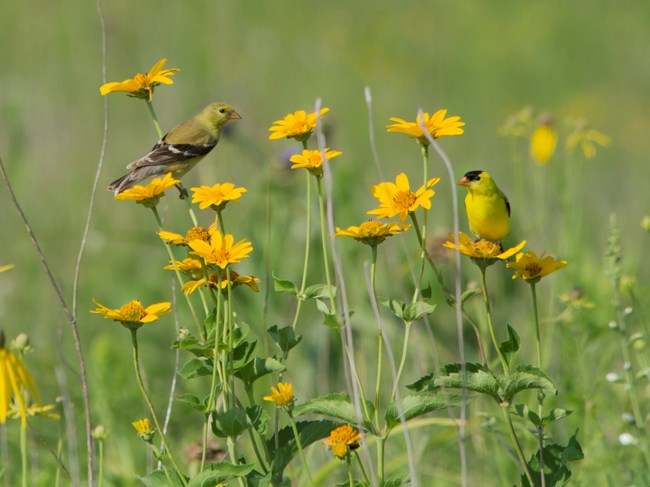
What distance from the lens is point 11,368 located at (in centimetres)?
181

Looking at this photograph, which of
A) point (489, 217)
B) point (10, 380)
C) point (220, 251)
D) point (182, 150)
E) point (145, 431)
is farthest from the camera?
point (182, 150)

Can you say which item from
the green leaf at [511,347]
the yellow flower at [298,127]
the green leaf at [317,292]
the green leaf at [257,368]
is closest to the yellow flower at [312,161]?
the yellow flower at [298,127]

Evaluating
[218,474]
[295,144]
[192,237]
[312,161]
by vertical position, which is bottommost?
[295,144]

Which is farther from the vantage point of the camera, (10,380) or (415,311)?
(415,311)

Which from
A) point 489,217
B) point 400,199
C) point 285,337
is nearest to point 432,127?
point 400,199

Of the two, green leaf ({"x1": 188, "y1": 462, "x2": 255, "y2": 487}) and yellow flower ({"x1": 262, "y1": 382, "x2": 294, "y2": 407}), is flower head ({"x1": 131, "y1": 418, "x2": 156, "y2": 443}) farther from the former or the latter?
yellow flower ({"x1": 262, "y1": 382, "x2": 294, "y2": 407})

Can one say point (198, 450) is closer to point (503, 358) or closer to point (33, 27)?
point (503, 358)

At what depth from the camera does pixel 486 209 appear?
2357mm

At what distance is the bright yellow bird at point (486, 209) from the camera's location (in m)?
2.32

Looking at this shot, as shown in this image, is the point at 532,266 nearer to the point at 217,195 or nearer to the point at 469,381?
the point at 469,381

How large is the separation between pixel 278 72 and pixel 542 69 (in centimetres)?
274

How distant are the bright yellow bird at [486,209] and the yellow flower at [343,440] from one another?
1.89 ft

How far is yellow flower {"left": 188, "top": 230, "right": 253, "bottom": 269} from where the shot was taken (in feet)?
6.31

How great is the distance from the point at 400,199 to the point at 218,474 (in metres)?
0.64
